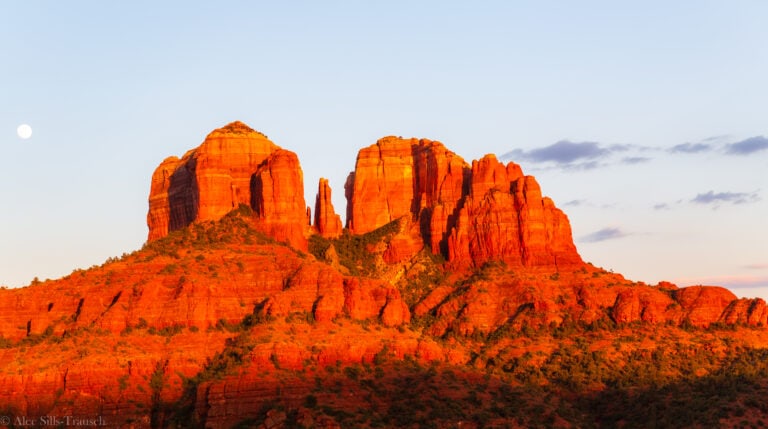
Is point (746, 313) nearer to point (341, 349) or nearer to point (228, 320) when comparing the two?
point (341, 349)

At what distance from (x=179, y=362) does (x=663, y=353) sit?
50415mm

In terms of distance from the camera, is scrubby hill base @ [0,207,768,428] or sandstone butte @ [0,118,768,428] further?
sandstone butte @ [0,118,768,428]

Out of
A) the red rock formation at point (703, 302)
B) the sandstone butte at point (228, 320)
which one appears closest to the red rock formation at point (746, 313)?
the sandstone butte at point (228, 320)

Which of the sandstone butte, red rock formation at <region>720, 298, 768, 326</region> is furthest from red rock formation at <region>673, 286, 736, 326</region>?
red rock formation at <region>720, 298, 768, 326</region>

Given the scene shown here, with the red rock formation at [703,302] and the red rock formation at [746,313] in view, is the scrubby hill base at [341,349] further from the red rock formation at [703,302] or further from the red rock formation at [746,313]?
the red rock formation at [746,313]

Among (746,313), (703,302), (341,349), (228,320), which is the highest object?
(228,320)

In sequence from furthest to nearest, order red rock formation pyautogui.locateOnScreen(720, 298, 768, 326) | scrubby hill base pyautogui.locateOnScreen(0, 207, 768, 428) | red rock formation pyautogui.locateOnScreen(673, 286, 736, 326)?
1. red rock formation pyautogui.locateOnScreen(673, 286, 736, 326)
2. red rock formation pyautogui.locateOnScreen(720, 298, 768, 326)
3. scrubby hill base pyautogui.locateOnScreen(0, 207, 768, 428)

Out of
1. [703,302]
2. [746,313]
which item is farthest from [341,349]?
[746,313]

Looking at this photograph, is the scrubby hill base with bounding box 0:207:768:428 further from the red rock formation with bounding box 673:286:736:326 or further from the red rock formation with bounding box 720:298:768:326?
the red rock formation with bounding box 720:298:768:326

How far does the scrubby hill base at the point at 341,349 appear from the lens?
16512cm

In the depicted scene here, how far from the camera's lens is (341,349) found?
569 ft

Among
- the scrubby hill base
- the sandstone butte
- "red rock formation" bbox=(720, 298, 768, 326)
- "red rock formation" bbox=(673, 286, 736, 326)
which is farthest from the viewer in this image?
"red rock formation" bbox=(673, 286, 736, 326)

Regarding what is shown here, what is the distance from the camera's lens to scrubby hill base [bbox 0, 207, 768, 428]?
542 feet

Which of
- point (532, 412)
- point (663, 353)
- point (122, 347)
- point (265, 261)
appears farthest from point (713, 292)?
point (122, 347)
